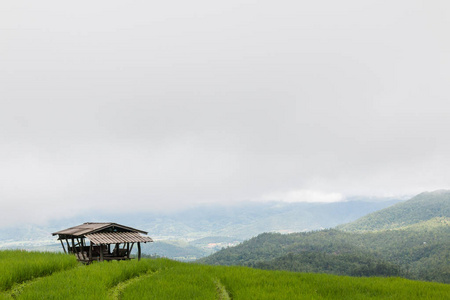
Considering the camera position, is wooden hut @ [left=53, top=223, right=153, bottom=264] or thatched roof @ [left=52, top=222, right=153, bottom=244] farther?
wooden hut @ [left=53, top=223, right=153, bottom=264]

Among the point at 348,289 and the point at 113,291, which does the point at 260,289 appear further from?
the point at 113,291

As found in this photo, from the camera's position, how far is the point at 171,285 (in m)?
13.0

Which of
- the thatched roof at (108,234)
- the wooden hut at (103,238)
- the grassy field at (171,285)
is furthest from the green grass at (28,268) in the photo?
the thatched roof at (108,234)

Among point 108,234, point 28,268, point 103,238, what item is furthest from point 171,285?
point 108,234

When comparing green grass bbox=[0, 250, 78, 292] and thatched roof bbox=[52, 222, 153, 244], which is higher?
thatched roof bbox=[52, 222, 153, 244]

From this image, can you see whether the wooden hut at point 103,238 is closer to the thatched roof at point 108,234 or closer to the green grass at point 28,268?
the thatched roof at point 108,234

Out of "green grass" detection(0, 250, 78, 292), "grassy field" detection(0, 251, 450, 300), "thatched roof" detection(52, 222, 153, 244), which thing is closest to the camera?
"grassy field" detection(0, 251, 450, 300)

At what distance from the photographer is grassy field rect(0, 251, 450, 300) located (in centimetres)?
1162

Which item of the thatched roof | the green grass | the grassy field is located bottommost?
the grassy field

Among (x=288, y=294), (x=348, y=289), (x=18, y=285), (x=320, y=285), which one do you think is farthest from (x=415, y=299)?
(x=18, y=285)

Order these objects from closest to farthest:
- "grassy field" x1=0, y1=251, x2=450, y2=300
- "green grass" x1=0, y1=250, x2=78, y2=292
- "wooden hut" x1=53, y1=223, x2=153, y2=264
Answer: "grassy field" x1=0, y1=251, x2=450, y2=300 < "green grass" x1=0, y1=250, x2=78, y2=292 < "wooden hut" x1=53, y1=223, x2=153, y2=264

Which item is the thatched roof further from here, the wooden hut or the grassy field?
the grassy field

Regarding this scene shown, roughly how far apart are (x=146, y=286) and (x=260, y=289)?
457 cm

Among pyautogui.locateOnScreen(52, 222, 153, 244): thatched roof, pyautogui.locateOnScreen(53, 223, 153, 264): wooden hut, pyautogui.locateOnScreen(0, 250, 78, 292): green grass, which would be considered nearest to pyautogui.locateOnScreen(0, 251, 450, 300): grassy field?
pyautogui.locateOnScreen(0, 250, 78, 292): green grass
